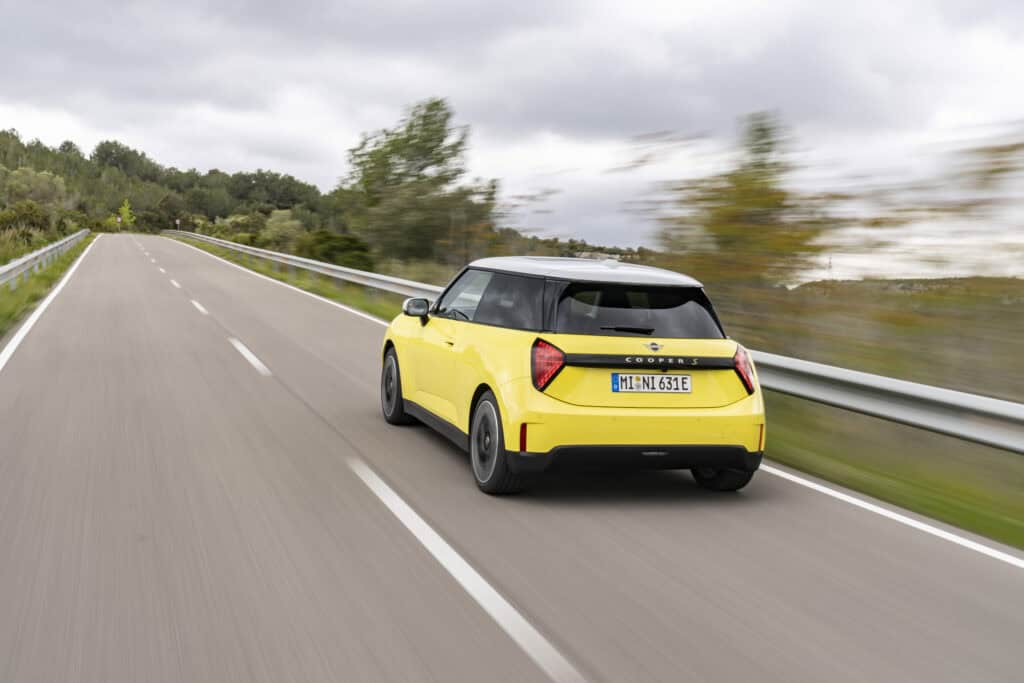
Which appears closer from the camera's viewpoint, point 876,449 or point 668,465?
point 668,465

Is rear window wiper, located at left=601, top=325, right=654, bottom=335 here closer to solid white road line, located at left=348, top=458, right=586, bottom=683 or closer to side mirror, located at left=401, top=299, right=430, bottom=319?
solid white road line, located at left=348, top=458, right=586, bottom=683

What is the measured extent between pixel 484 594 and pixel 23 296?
1919cm

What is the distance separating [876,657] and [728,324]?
322 inches

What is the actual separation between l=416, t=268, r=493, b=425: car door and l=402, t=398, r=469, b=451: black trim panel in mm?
43

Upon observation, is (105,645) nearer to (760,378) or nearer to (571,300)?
(571,300)

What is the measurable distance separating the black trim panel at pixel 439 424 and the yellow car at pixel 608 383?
0.77 feet

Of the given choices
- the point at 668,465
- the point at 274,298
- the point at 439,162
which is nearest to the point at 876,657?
the point at 668,465

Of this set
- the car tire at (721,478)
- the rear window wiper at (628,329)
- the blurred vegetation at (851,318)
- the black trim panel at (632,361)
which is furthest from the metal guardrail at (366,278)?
the black trim panel at (632,361)

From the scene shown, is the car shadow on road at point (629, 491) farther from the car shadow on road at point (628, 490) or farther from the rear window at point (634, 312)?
the rear window at point (634, 312)

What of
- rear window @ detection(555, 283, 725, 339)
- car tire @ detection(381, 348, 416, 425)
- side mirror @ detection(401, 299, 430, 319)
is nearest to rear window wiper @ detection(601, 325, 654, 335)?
rear window @ detection(555, 283, 725, 339)

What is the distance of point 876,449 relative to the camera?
866 centimetres

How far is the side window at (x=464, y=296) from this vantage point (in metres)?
7.51

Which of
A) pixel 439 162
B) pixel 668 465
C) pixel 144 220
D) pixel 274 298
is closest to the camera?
pixel 668 465

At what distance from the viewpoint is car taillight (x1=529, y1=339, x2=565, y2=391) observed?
6.18 m
